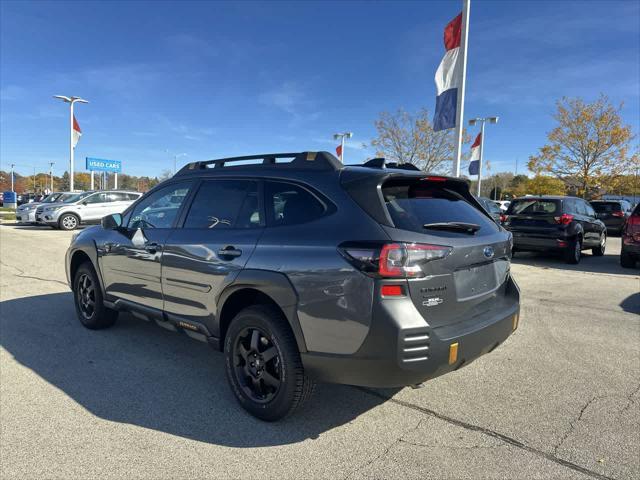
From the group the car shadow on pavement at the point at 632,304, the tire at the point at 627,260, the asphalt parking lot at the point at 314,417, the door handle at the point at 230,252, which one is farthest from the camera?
the tire at the point at 627,260

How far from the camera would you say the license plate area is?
2801mm

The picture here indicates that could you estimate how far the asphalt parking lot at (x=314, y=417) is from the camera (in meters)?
2.58

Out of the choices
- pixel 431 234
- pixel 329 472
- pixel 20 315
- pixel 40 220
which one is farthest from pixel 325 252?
pixel 40 220

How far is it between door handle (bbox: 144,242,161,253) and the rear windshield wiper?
7.77 ft

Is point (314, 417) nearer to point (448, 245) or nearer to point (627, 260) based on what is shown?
point (448, 245)

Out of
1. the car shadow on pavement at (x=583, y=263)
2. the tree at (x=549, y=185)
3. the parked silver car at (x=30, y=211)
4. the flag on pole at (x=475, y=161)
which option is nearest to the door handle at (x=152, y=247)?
the car shadow on pavement at (x=583, y=263)

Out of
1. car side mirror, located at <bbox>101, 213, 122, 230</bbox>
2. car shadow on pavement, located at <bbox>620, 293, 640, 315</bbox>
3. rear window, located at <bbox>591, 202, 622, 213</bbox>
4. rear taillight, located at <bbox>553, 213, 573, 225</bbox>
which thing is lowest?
car shadow on pavement, located at <bbox>620, 293, 640, 315</bbox>

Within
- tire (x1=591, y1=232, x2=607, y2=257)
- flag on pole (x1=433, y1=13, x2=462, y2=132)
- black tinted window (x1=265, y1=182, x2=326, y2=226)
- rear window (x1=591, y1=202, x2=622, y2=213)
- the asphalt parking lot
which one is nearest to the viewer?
the asphalt parking lot

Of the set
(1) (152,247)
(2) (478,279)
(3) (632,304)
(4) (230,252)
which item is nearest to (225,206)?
(4) (230,252)

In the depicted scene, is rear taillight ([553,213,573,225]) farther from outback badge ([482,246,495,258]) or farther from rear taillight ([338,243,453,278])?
rear taillight ([338,243,453,278])

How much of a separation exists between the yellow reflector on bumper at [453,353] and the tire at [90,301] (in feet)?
12.6

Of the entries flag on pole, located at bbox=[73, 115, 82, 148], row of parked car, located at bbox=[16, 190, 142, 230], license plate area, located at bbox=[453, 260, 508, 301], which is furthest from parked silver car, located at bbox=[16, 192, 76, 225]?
license plate area, located at bbox=[453, 260, 508, 301]

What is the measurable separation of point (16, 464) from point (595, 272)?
10309 mm

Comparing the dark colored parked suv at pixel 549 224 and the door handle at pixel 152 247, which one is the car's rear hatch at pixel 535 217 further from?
the door handle at pixel 152 247
